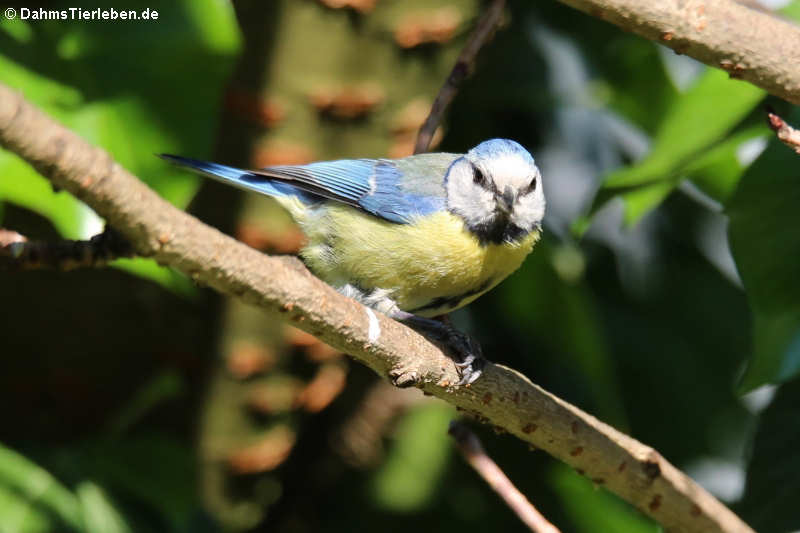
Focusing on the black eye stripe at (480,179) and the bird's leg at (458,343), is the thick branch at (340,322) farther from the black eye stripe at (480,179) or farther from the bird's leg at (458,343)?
the black eye stripe at (480,179)

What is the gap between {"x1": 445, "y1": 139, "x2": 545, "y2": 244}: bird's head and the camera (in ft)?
6.19

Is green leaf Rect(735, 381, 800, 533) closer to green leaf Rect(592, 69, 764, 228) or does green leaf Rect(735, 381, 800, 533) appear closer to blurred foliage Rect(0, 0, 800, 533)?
blurred foliage Rect(0, 0, 800, 533)

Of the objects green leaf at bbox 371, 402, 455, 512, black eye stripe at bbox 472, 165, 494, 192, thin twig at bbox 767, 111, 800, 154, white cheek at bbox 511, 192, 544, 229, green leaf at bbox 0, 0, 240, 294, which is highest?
thin twig at bbox 767, 111, 800, 154

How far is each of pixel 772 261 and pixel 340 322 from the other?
30.8 inches

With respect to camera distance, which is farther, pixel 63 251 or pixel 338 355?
pixel 338 355

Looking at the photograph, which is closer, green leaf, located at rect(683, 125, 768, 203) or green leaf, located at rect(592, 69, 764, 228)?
green leaf, located at rect(592, 69, 764, 228)

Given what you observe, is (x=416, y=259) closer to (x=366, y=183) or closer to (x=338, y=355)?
(x=366, y=183)

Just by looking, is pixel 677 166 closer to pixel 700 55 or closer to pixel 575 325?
pixel 700 55

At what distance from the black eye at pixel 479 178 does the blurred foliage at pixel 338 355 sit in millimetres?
261

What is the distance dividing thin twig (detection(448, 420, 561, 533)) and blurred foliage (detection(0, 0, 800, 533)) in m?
0.41

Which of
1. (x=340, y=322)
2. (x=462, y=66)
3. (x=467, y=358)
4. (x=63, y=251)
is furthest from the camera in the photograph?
(x=462, y=66)

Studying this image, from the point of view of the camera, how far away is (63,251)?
41.6 inches

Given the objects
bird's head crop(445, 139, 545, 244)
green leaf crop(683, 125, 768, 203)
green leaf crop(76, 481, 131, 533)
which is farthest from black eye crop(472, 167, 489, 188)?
green leaf crop(76, 481, 131, 533)

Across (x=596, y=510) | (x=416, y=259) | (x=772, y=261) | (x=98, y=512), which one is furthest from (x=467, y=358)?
(x=98, y=512)
